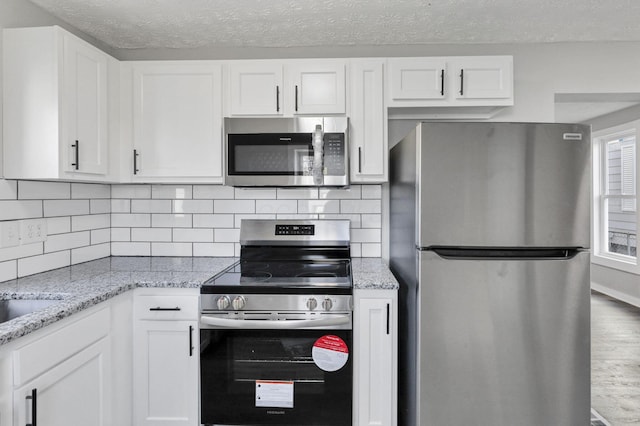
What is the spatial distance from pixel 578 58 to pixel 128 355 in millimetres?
3216

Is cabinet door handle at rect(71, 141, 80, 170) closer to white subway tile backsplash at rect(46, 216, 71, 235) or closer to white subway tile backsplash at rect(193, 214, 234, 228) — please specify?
white subway tile backsplash at rect(46, 216, 71, 235)

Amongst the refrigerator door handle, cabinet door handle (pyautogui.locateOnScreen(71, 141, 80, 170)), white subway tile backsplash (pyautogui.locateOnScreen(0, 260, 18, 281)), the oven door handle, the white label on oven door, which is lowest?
the white label on oven door

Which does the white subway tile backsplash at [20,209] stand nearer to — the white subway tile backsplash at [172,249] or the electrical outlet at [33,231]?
the electrical outlet at [33,231]

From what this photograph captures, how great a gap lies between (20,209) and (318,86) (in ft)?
5.47

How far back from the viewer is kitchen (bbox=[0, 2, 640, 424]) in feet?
8.49

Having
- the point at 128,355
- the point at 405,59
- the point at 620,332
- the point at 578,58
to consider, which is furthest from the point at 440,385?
the point at 620,332

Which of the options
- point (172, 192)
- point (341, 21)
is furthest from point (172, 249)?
point (341, 21)

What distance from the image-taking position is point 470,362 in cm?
174

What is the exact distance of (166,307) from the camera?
6.39 ft

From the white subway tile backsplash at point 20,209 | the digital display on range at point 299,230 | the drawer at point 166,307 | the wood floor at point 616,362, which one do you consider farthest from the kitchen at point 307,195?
the wood floor at point 616,362

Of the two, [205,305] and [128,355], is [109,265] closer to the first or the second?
[128,355]

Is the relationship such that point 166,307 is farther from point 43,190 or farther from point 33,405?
point 43,190

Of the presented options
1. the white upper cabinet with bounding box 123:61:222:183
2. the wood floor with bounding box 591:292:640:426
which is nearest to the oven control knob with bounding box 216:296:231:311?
the white upper cabinet with bounding box 123:61:222:183

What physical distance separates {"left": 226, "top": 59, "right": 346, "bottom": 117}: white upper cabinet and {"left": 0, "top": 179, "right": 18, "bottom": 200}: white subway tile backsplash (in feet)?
3.71
